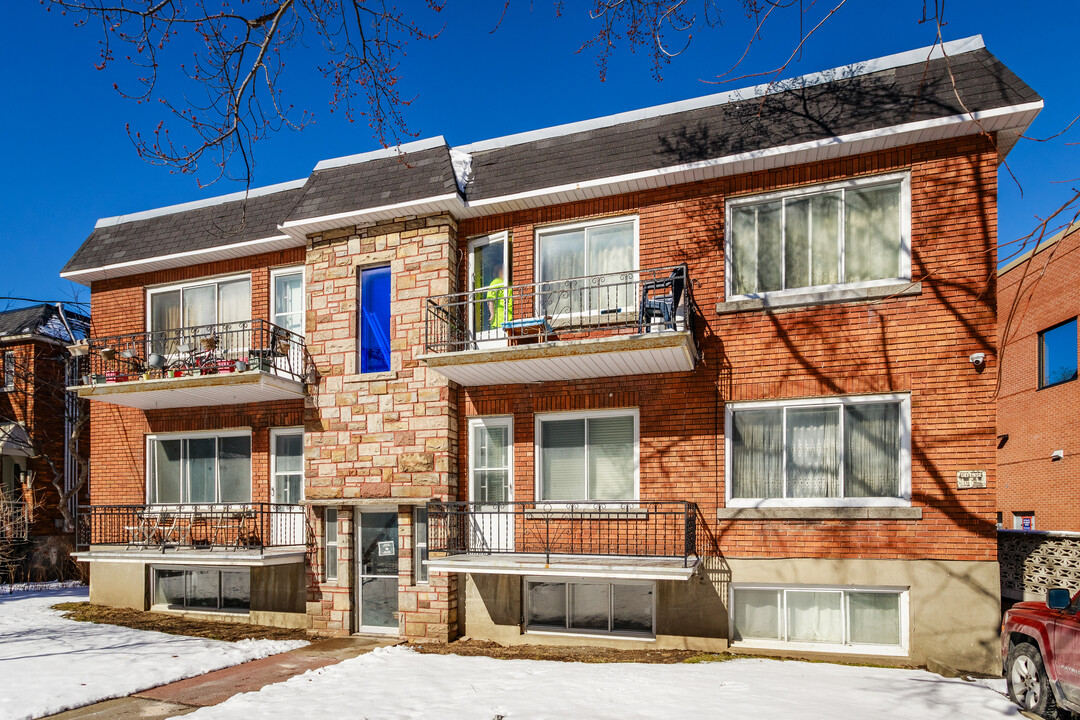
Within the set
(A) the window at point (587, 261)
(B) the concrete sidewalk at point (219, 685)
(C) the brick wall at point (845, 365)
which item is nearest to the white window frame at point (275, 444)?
(B) the concrete sidewalk at point (219, 685)

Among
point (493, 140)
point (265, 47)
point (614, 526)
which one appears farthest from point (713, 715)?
point (493, 140)

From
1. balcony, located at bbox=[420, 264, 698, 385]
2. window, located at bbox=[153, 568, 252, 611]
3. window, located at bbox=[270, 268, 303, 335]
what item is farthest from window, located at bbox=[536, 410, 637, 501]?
window, located at bbox=[153, 568, 252, 611]

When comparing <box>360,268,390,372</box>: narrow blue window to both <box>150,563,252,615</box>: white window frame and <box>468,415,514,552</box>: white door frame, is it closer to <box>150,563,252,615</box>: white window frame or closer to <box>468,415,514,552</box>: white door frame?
<box>468,415,514,552</box>: white door frame

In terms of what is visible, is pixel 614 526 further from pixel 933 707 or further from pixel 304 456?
pixel 304 456

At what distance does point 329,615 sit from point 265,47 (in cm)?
987

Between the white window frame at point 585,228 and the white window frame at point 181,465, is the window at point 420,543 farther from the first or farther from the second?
the white window frame at point 585,228

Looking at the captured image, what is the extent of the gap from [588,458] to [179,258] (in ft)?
30.3

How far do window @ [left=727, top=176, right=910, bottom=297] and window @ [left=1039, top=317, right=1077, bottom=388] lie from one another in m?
11.1

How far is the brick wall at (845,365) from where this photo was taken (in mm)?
9859

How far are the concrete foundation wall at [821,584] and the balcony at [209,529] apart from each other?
156 inches

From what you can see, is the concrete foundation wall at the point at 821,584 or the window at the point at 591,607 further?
the window at the point at 591,607

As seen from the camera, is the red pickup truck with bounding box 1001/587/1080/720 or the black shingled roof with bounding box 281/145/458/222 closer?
the red pickup truck with bounding box 1001/587/1080/720

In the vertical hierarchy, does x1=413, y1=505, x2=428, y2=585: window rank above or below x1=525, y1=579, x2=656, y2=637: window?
above

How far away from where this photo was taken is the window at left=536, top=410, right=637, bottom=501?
1148cm
